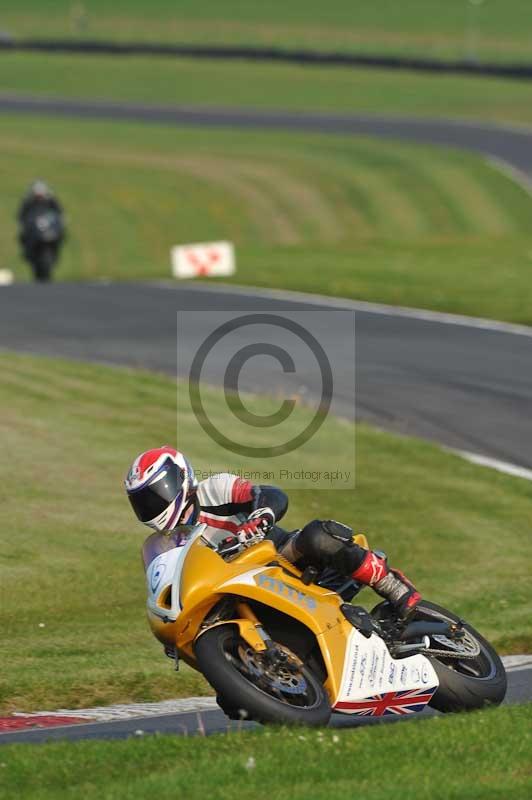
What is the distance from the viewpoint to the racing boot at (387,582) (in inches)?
297

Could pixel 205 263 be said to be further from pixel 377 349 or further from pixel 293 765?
pixel 293 765

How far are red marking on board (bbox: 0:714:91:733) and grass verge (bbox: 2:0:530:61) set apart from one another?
203ft

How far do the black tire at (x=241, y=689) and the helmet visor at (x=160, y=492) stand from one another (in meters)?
0.70

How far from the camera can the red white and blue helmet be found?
24.1 feet

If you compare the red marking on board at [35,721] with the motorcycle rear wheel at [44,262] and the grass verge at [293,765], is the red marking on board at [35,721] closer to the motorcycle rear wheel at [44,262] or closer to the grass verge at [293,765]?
the grass verge at [293,765]

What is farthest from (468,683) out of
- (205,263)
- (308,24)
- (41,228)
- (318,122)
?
(308,24)

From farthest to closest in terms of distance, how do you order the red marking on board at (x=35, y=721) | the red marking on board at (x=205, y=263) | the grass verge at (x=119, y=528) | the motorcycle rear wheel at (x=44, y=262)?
1. the motorcycle rear wheel at (x=44, y=262)
2. the red marking on board at (x=205, y=263)
3. the grass verge at (x=119, y=528)
4. the red marking on board at (x=35, y=721)

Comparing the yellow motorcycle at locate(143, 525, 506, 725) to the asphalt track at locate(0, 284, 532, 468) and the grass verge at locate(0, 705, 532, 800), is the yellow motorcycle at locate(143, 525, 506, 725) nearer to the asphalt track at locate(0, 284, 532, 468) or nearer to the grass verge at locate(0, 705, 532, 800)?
the grass verge at locate(0, 705, 532, 800)

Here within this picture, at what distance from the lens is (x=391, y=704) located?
754 centimetres

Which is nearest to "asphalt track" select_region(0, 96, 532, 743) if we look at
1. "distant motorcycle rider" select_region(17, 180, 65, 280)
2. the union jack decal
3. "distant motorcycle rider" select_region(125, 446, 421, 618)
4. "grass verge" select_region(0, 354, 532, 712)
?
"grass verge" select_region(0, 354, 532, 712)

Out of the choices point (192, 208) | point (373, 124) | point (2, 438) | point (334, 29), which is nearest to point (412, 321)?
point (2, 438)

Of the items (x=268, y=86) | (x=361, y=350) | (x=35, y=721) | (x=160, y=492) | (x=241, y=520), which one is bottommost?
(x=361, y=350)

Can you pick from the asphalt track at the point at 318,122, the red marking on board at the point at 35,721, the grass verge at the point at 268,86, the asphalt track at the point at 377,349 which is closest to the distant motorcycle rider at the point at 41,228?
the asphalt track at the point at 377,349

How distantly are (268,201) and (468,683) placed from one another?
Result: 37133mm
